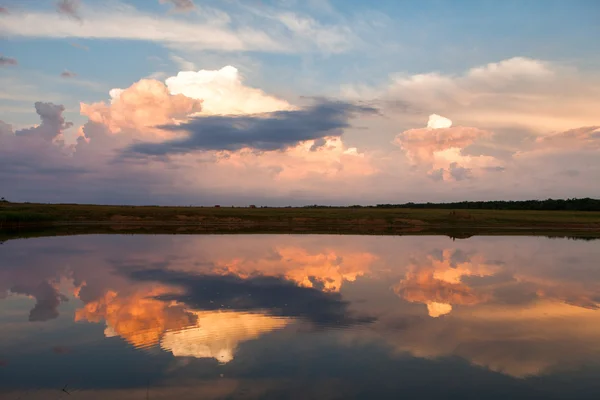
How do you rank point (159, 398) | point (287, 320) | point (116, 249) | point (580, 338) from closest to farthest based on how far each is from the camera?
point (159, 398), point (580, 338), point (287, 320), point (116, 249)

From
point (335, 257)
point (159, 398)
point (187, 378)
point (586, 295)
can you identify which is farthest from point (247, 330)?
point (335, 257)

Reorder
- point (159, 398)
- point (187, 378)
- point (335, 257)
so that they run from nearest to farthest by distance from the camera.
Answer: point (159, 398) < point (187, 378) < point (335, 257)

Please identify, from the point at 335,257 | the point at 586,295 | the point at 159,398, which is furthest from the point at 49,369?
the point at 335,257

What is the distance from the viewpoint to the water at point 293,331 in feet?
35.1

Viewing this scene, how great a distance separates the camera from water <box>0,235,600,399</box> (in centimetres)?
1070

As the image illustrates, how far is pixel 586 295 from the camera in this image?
22375 mm

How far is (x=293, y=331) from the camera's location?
49.8 ft

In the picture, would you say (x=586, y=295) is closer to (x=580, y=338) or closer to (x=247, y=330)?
(x=580, y=338)

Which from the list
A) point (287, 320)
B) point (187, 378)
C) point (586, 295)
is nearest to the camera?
point (187, 378)

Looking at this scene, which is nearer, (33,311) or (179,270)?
(33,311)

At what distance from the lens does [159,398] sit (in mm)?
9828

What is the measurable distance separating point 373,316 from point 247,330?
16.6 feet

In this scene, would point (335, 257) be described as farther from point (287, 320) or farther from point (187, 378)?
point (187, 378)

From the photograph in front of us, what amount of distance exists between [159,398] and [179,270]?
1895 cm
